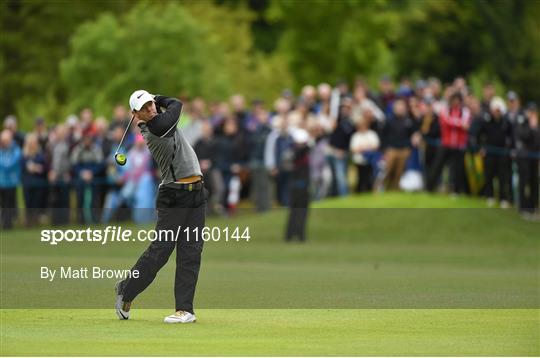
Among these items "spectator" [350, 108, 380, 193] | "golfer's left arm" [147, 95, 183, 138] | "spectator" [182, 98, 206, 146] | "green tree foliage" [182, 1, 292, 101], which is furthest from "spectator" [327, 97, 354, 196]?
"green tree foliage" [182, 1, 292, 101]

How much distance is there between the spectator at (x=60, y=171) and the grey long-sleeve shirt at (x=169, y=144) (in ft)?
63.2

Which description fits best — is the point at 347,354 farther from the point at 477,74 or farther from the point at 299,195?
the point at 477,74

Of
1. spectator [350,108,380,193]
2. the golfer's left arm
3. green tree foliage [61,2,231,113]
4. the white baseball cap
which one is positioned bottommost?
spectator [350,108,380,193]

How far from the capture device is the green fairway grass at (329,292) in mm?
13227

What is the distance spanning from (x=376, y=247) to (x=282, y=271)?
7246 millimetres

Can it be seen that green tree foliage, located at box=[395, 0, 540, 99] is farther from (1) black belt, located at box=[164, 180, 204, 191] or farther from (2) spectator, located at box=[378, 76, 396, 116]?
(1) black belt, located at box=[164, 180, 204, 191]

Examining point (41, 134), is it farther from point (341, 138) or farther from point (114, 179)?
point (341, 138)

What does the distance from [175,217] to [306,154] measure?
15862 mm

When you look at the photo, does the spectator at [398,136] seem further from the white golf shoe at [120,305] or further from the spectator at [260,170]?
the white golf shoe at [120,305]

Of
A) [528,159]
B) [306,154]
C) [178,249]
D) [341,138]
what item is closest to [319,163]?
[341,138]

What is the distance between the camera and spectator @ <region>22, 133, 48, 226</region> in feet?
112

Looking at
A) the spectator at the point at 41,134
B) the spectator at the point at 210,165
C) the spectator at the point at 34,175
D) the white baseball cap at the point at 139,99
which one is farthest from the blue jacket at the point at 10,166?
the white baseball cap at the point at 139,99

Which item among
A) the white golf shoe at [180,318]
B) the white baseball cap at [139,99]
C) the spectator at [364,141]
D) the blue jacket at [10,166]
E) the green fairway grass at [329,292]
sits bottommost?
the green fairway grass at [329,292]

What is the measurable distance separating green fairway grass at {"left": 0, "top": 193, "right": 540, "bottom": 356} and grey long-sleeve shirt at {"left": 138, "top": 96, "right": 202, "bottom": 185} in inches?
61.3
